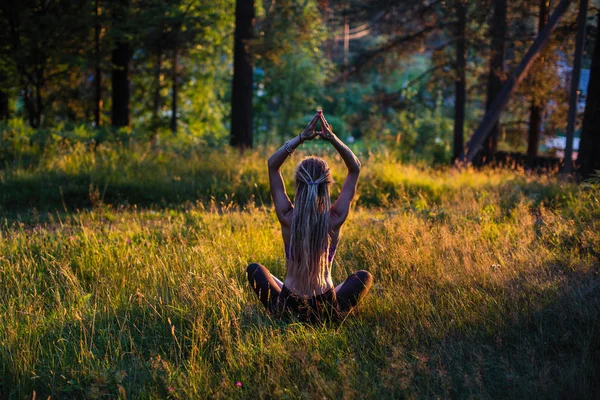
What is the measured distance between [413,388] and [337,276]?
216 cm

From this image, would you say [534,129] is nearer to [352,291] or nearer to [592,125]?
[592,125]

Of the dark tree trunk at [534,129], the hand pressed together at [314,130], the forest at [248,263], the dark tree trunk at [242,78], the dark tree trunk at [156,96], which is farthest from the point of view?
the dark tree trunk at [156,96]

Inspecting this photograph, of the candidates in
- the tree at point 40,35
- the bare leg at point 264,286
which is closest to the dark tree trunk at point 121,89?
the tree at point 40,35

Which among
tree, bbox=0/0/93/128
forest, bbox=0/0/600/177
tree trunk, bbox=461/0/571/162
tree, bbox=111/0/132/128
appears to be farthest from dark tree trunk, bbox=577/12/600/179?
tree, bbox=111/0/132/128

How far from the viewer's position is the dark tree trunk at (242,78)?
46.1 ft

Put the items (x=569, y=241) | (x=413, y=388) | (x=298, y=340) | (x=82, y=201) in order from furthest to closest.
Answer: (x=82, y=201), (x=569, y=241), (x=298, y=340), (x=413, y=388)

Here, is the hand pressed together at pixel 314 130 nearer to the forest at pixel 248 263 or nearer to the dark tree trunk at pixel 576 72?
the forest at pixel 248 263

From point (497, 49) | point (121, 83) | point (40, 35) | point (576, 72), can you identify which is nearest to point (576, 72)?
point (576, 72)

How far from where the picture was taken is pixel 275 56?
1384 cm

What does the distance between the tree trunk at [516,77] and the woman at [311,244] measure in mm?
10330

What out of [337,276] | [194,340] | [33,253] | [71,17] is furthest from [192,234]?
[71,17]

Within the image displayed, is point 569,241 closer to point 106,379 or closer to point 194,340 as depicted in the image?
point 194,340

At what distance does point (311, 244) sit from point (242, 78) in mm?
10658

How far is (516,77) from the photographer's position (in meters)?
13.6
